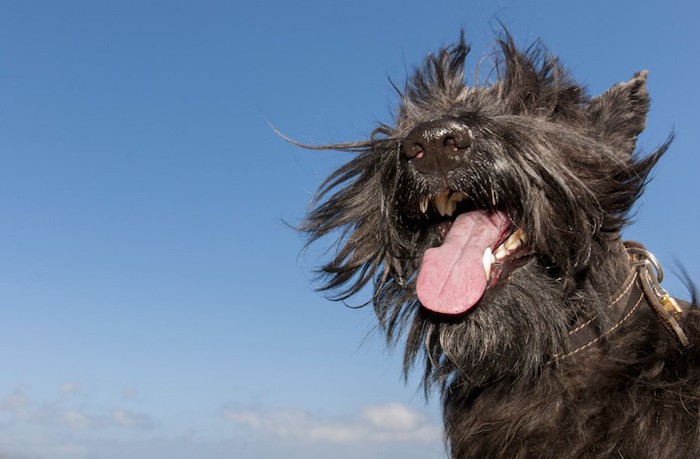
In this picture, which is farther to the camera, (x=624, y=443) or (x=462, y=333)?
(x=462, y=333)

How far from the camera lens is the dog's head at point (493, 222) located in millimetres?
4301

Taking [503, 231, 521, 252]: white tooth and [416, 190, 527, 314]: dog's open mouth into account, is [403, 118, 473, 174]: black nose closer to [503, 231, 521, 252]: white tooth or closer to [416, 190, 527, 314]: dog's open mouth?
[416, 190, 527, 314]: dog's open mouth

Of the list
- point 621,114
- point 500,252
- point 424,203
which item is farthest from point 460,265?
point 621,114

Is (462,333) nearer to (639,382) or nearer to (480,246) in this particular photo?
(480,246)

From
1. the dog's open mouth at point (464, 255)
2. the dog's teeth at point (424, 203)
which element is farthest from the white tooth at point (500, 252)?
the dog's teeth at point (424, 203)

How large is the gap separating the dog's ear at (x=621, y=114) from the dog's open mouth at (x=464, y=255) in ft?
2.98

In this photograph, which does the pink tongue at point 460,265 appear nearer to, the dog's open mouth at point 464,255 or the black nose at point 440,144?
the dog's open mouth at point 464,255

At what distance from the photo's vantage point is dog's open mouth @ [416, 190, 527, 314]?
4355 mm

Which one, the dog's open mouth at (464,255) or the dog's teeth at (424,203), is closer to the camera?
the dog's open mouth at (464,255)

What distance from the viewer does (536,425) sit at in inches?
163

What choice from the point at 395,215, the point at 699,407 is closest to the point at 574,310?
Answer: the point at 699,407

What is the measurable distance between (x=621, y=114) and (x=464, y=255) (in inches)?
54.1

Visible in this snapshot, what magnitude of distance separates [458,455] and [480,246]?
1.17m

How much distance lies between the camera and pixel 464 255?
14.5 feet
